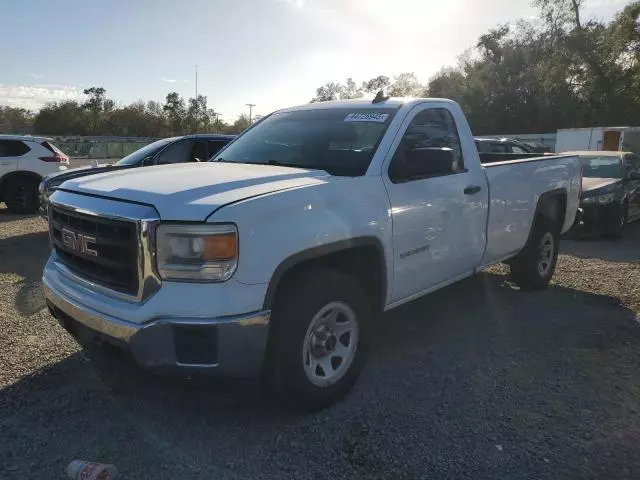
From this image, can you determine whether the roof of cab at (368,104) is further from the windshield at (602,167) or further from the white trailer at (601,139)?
the white trailer at (601,139)

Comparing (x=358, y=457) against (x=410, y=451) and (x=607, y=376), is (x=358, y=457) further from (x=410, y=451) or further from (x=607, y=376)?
(x=607, y=376)

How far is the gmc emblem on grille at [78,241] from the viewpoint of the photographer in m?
3.13

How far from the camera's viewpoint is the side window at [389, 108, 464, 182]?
383 cm

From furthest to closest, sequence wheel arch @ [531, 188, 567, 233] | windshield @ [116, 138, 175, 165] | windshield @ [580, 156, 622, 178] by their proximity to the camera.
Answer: windshield @ [580, 156, 622, 178]
windshield @ [116, 138, 175, 165]
wheel arch @ [531, 188, 567, 233]

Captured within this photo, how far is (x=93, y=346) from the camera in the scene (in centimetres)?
319

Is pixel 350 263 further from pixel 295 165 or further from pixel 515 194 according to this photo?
pixel 515 194

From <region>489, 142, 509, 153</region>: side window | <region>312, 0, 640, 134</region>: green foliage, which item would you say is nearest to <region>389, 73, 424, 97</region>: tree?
<region>312, 0, 640, 134</region>: green foliage

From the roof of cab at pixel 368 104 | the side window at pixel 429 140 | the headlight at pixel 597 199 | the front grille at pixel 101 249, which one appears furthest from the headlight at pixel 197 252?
the headlight at pixel 597 199

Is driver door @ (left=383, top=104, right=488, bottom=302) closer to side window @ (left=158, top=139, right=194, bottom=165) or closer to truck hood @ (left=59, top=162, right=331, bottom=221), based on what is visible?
truck hood @ (left=59, top=162, right=331, bottom=221)

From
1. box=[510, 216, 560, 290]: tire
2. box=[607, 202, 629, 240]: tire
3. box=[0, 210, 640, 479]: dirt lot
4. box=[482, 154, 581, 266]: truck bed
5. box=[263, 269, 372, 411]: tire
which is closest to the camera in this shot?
box=[0, 210, 640, 479]: dirt lot

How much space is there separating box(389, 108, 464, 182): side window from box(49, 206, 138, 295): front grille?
71.1 inches

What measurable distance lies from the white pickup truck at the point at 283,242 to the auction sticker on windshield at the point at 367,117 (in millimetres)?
15

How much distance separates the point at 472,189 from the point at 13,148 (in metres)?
11.8

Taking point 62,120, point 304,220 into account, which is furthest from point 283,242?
point 62,120
